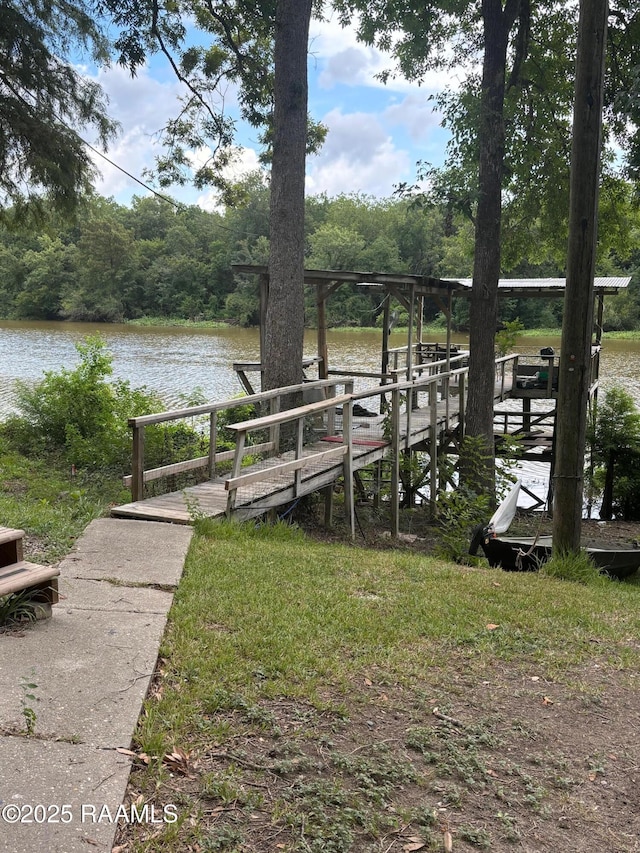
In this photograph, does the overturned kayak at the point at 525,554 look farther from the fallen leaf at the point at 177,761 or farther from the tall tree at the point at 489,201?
the fallen leaf at the point at 177,761

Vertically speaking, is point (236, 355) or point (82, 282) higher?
point (82, 282)

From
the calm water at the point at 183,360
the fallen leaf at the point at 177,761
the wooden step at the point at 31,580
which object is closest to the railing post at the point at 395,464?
the wooden step at the point at 31,580

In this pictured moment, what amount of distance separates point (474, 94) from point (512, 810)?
14.0m

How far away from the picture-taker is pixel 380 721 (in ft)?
11.1

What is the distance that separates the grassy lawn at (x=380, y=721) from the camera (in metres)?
2.67

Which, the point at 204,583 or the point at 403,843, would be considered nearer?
the point at 403,843

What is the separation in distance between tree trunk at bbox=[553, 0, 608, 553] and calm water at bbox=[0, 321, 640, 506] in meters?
11.2

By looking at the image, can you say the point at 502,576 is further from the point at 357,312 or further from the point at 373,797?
the point at 357,312

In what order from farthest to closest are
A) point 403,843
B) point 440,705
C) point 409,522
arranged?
point 409,522 → point 440,705 → point 403,843

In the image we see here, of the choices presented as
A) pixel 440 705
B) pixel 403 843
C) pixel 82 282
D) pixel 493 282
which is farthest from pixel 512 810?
pixel 82 282

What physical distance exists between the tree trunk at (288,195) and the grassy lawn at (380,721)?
5.04 metres

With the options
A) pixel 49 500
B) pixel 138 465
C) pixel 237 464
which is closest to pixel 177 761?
pixel 237 464

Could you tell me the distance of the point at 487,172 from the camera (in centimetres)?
1324

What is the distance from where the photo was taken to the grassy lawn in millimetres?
2666
